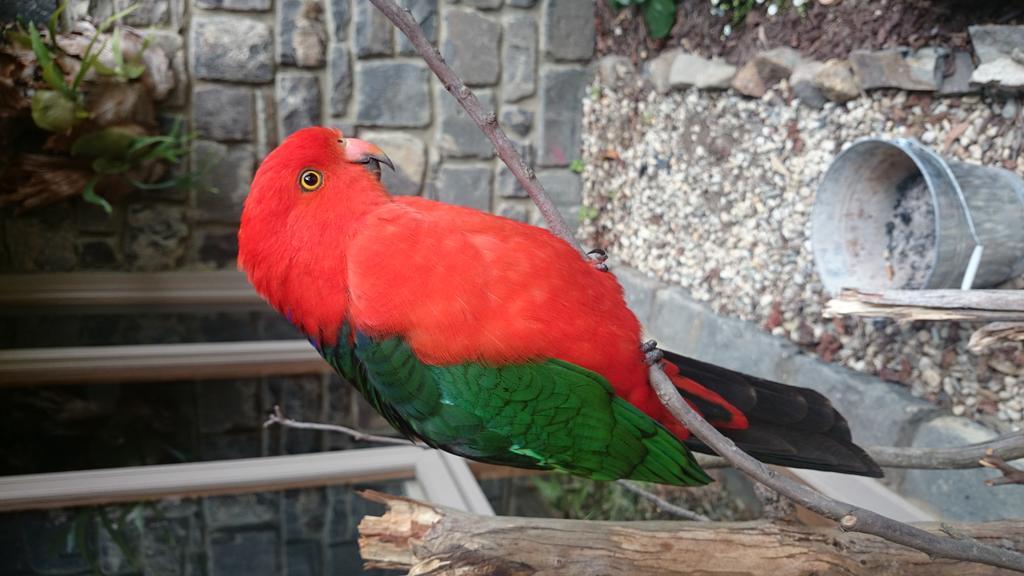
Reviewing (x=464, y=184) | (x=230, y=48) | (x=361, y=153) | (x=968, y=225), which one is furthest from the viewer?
(x=464, y=184)

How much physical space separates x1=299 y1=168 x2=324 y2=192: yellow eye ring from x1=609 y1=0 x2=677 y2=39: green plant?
1.84 meters

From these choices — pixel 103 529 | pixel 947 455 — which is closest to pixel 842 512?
pixel 947 455

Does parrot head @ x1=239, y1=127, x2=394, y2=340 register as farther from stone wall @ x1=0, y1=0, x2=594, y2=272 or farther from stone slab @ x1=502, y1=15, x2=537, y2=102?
stone slab @ x1=502, y1=15, x2=537, y2=102

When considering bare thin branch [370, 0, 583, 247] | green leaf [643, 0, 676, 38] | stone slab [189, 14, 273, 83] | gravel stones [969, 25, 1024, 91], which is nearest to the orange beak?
bare thin branch [370, 0, 583, 247]

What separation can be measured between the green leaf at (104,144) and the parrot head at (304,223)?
1.91 meters

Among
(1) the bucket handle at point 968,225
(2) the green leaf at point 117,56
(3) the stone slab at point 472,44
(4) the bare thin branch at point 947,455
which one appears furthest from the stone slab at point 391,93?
(4) the bare thin branch at point 947,455

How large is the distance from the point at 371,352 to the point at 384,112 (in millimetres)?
2090

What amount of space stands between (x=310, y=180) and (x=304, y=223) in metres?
0.04

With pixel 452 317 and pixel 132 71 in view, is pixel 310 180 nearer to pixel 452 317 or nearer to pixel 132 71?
pixel 452 317

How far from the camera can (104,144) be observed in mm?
2248

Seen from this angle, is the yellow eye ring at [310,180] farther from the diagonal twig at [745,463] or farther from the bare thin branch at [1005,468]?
the bare thin branch at [1005,468]

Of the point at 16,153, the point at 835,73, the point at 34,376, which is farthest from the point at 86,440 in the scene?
the point at 835,73

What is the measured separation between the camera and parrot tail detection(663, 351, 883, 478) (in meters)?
0.73

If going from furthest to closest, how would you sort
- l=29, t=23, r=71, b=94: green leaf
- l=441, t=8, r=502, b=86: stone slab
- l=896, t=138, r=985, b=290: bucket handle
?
l=441, t=8, r=502, b=86: stone slab < l=29, t=23, r=71, b=94: green leaf < l=896, t=138, r=985, b=290: bucket handle
